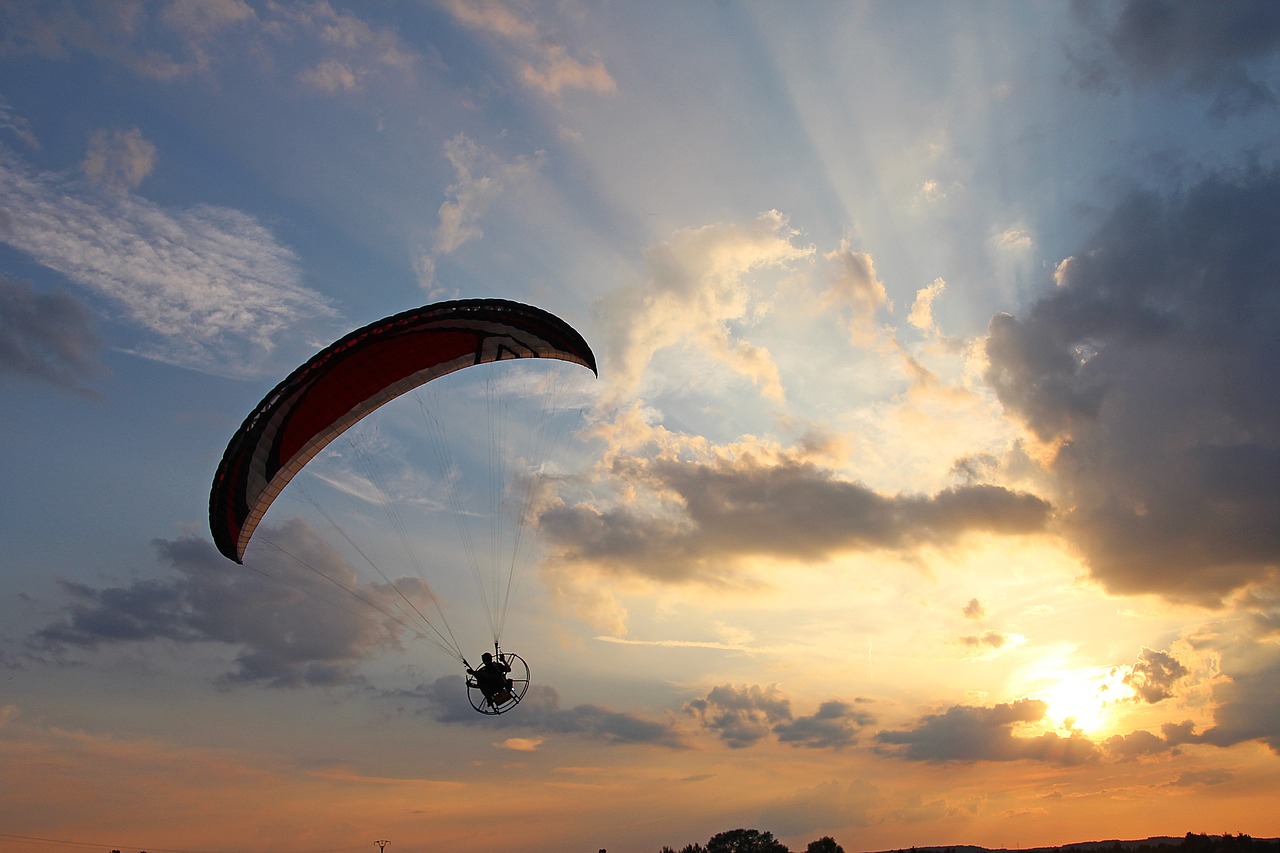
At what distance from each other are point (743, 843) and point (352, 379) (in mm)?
106055

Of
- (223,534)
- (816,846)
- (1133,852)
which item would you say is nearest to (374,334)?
(223,534)

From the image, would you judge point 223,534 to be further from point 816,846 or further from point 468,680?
point 816,846

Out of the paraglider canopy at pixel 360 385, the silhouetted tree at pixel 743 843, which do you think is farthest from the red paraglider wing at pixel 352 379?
the silhouetted tree at pixel 743 843

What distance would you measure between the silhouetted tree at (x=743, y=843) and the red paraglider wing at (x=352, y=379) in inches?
3998

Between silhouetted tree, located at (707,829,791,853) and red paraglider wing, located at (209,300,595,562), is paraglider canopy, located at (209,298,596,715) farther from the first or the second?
silhouetted tree, located at (707,829,791,853)

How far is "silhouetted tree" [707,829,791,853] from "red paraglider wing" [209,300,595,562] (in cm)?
10156

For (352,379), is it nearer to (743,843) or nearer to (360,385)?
(360,385)

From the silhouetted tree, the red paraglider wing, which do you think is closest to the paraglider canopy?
the red paraglider wing

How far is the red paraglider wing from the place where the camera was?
958 inches

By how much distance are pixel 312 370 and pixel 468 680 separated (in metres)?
11.5

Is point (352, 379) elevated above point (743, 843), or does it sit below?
above

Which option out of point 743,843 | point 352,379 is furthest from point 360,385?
point 743,843

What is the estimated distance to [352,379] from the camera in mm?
Answer: 26031

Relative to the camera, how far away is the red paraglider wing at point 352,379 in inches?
958
